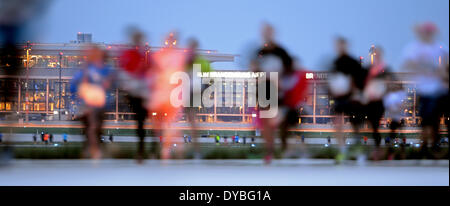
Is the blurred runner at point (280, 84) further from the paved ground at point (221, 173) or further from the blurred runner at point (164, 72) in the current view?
the blurred runner at point (164, 72)

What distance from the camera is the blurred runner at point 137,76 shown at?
6.86 m

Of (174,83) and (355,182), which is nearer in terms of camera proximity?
(355,182)

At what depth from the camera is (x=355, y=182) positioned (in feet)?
17.8

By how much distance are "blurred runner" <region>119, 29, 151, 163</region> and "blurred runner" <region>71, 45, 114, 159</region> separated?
21cm

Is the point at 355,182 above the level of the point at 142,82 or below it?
below

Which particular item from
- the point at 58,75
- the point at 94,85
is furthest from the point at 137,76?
the point at 58,75

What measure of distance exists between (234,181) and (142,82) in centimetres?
216

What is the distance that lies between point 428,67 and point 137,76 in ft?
10.9

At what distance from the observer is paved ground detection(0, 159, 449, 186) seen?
5.34 meters

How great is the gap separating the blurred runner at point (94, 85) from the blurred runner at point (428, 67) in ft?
11.3

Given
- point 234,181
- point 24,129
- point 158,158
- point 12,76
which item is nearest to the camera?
point 234,181

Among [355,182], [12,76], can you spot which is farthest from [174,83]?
[355,182]
